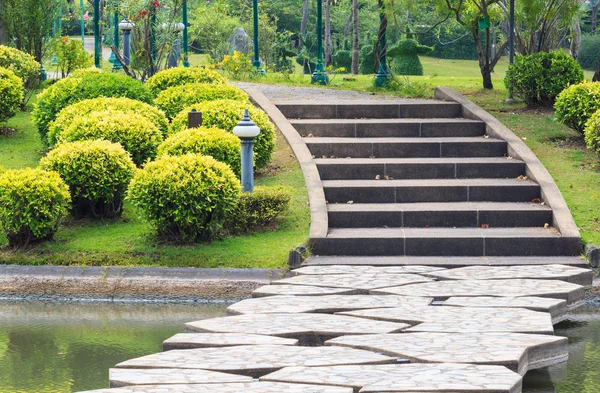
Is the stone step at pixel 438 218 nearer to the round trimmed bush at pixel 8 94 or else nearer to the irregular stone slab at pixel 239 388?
the irregular stone slab at pixel 239 388

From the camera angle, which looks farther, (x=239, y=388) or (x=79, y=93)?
Result: (x=79, y=93)

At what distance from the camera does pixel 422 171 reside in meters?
13.0

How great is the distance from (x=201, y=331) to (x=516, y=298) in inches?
110

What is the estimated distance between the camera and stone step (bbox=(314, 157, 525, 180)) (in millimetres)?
12922

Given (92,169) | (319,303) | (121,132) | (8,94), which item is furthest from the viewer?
(8,94)

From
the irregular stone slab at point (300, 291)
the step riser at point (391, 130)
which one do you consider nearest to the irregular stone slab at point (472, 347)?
the irregular stone slab at point (300, 291)

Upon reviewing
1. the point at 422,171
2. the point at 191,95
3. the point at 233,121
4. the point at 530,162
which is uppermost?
the point at 191,95

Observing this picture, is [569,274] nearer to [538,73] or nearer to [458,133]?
[458,133]

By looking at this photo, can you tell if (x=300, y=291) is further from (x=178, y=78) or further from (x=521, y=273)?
(x=178, y=78)

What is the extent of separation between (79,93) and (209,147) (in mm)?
3194

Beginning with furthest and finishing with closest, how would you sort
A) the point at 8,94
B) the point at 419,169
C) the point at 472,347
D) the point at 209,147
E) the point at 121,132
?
the point at 8,94 → the point at 419,169 → the point at 121,132 → the point at 209,147 → the point at 472,347

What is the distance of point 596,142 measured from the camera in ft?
44.3

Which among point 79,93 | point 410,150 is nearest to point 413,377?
point 410,150

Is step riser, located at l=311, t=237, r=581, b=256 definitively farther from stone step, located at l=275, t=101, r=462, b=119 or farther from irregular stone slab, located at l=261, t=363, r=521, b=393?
stone step, located at l=275, t=101, r=462, b=119
